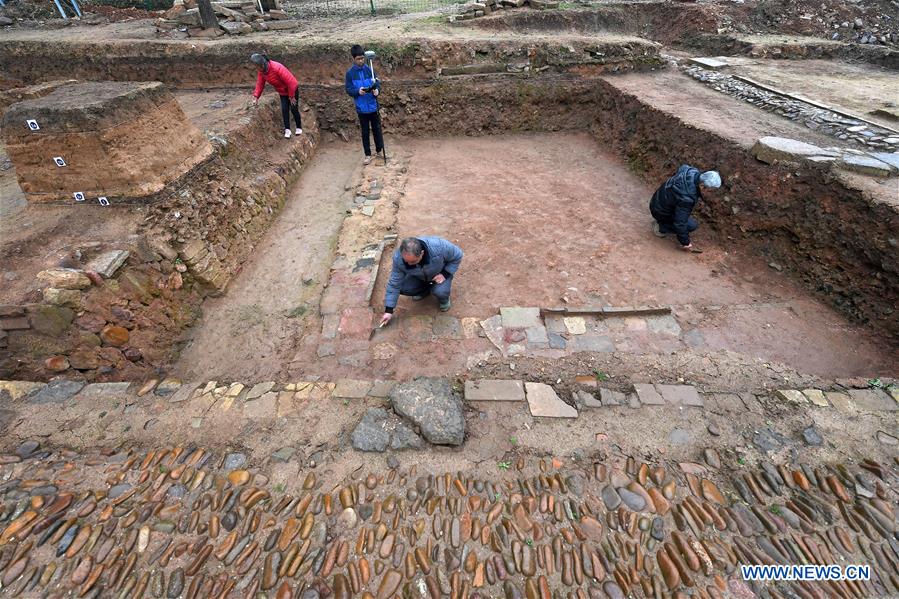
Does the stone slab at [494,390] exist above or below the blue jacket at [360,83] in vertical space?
below

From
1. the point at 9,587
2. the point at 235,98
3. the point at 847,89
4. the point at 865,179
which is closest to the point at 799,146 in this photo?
the point at 865,179

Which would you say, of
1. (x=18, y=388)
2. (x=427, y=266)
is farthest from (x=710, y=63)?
(x=18, y=388)

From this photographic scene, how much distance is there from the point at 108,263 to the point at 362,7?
1504 centimetres

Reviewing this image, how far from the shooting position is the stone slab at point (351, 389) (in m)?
3.94

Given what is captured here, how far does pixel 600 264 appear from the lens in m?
5.87

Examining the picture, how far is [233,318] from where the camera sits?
5.39 metres

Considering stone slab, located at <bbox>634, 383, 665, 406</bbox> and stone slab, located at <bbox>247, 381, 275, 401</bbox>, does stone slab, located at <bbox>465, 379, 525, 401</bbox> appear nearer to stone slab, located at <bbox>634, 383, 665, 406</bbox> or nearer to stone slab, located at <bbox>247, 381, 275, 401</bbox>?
stone slab, located at <bbox>634, 383, 665, 406</bbox>

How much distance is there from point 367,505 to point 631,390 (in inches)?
108

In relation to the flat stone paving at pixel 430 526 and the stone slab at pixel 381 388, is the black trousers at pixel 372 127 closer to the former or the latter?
the stone slab at pixel 381 388

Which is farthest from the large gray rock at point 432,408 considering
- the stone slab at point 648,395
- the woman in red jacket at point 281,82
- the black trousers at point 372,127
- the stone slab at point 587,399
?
the woman in red jacket at point 281,82

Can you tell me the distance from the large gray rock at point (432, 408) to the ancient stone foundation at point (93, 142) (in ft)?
14.6

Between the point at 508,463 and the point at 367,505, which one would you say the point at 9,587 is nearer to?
the point at 367,505

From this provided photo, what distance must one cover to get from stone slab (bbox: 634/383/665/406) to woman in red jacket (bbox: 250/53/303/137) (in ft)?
26.1

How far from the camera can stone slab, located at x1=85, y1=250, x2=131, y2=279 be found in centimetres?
434
